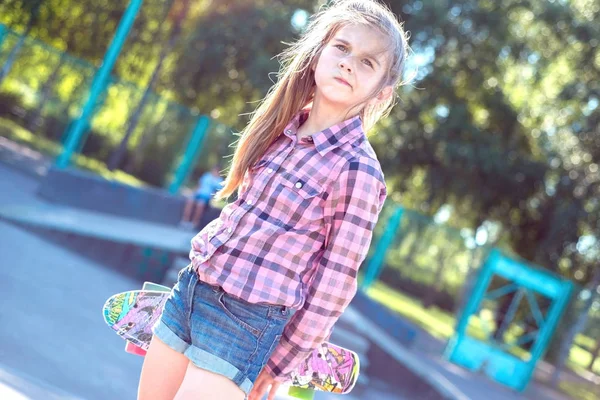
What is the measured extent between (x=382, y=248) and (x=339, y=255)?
49.7 feet

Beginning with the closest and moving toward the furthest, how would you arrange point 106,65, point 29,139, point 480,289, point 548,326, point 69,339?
1. point 69,339
2. point 106,65
3. point 480,289
4. point 548,326
5. point 29,139

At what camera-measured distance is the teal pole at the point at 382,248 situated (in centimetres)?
1705

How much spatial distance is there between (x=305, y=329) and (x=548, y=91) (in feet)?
95.7

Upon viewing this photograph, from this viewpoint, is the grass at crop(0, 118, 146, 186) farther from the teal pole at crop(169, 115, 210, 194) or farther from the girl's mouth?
the girl's mouth

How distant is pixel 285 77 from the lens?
2652 millimetres

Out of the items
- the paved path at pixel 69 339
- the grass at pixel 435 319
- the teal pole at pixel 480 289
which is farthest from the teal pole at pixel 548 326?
the paved path at pixel 69 339

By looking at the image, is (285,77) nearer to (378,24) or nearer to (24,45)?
(378,24)

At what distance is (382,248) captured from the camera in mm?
17250

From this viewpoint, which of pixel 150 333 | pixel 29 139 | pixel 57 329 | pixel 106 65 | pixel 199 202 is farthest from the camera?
pixel 29 139

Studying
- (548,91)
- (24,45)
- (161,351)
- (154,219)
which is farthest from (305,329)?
(548,91)

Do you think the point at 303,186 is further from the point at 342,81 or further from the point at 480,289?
the point at 480,289

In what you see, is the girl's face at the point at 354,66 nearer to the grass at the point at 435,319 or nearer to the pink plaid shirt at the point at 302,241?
the pink plaid shirt at the point at 302,241

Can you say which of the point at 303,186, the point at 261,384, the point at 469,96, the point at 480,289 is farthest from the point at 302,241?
the point at 469,96

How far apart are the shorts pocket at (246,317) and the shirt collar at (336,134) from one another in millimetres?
518
